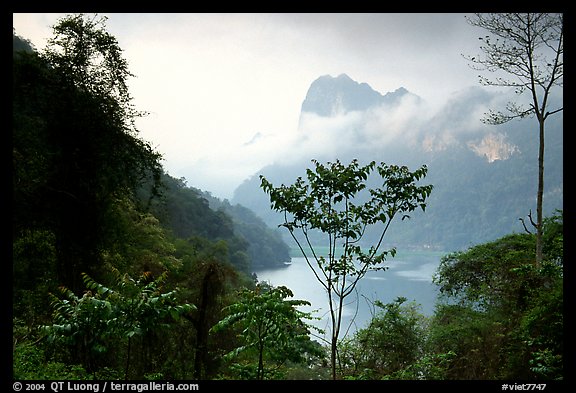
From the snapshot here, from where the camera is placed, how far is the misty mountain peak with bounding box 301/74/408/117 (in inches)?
252

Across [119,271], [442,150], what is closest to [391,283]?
[442,150]

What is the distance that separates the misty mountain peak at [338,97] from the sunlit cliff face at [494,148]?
2.63 meters

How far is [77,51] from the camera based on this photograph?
451cm

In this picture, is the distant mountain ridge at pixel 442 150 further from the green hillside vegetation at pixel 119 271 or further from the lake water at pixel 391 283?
the green hillside vegetation at pixel 119 271

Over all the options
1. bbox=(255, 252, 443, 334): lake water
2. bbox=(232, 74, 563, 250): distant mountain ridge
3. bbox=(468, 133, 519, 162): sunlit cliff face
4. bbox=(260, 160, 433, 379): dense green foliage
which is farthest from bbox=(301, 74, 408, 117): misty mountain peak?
bbox=(255, 252, 443, 334): lake water

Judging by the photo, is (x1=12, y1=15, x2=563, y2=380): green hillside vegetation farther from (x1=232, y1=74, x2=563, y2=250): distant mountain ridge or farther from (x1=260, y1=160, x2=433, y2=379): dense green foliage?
(x1=232, y1=74, x2=563, y2=250): distant mountain ridge

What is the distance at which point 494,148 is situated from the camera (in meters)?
7.48

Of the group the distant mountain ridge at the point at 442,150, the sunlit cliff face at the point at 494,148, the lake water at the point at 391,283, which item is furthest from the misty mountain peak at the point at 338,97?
the lake water at the point at 391,283

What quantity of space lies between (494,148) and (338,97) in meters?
3.20

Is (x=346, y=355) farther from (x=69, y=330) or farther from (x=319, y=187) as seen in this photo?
(x=69, y=330)

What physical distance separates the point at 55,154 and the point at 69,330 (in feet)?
8.75

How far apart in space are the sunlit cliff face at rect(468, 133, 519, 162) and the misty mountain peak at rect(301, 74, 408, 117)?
2.63 m

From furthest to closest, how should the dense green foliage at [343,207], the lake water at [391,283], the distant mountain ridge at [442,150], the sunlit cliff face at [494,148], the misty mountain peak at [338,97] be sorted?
the lake water at [391,283]
the sunlit cliff face at [494,148]
the misty mountain peak at [338,97]
the distant mountain ridge at [442,150]
the dense green foliage at [343,207]

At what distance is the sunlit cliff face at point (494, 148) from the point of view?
7.36 meters
